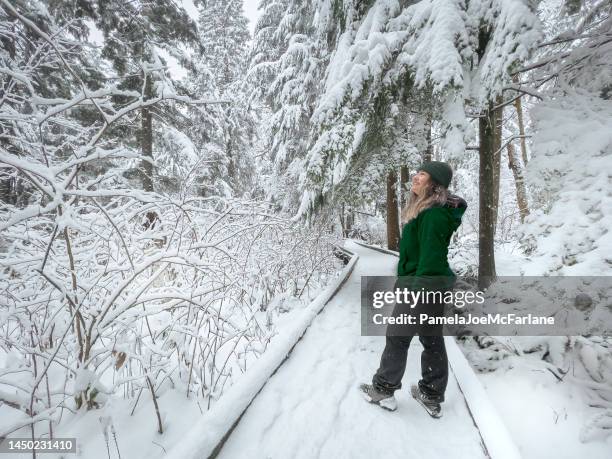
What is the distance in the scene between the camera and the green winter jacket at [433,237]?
232 centimetres

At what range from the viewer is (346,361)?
338 centimetres

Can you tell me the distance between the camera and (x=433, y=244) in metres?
2.32

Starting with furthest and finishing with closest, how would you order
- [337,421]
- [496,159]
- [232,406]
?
[496,159]
[337,421]
[232,406]

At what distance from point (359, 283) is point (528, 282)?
4.22m

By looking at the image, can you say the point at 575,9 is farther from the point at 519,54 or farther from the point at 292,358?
the point at 292,358

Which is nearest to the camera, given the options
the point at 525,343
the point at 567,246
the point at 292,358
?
the point at 567,246

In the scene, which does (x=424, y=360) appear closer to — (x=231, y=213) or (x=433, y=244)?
(x=433, y=244)

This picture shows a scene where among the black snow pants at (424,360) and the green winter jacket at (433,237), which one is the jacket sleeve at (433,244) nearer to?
the green winter jacket at (433,237)

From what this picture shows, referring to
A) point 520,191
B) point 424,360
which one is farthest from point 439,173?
point 520,191

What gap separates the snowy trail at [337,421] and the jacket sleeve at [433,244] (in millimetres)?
1234

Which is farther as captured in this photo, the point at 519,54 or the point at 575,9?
the point at 575,9

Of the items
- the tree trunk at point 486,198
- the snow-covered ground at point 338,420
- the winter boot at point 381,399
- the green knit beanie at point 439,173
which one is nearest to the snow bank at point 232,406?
the snow-covered ground at point 338,420

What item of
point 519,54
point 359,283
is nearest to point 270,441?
point 519,54

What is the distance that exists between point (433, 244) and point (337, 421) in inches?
64.1
